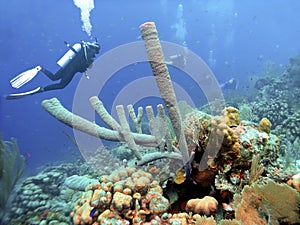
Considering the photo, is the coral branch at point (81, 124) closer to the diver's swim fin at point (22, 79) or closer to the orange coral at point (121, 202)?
the orange coral at point (121, 202)

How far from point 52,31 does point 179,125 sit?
75.5 m

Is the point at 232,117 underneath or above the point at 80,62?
underneath

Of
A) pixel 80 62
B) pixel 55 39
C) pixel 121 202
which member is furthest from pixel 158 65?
pixel 55 39

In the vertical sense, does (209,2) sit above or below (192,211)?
above

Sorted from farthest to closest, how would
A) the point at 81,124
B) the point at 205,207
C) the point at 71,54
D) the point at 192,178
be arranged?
the point at 71,54 < the point at 81,124 < the point at 192,178 < the point at 205,207

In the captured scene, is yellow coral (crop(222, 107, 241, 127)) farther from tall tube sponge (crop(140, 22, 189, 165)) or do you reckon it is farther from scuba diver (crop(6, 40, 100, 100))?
scuba diver (crop(6, 40, 100, 100))

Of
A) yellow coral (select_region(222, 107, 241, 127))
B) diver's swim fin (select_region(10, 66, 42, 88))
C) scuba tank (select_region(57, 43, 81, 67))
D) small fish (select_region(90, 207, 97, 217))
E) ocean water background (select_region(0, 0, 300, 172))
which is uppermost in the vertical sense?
ocean water background (select_region(0, 0, 300, 172))

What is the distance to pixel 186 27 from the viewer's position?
106 meters

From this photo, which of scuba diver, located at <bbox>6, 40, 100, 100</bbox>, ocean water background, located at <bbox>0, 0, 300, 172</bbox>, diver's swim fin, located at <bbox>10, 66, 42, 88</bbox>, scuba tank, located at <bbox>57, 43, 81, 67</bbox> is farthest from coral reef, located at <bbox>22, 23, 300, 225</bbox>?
ocean water background, located at <bbox>0, 0, 300, 172</bbox>

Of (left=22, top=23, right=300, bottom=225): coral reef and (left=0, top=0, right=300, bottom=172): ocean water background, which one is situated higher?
(left=0, top=0, right=300, bottom=172): ocean water background

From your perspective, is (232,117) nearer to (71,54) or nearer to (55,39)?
(71,54)

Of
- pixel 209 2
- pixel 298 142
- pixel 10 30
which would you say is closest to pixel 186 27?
pixel 209 2

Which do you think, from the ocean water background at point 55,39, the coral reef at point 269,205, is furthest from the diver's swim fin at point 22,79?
the ocean water background at point 55,39

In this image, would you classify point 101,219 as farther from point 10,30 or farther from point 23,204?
point 10,30
